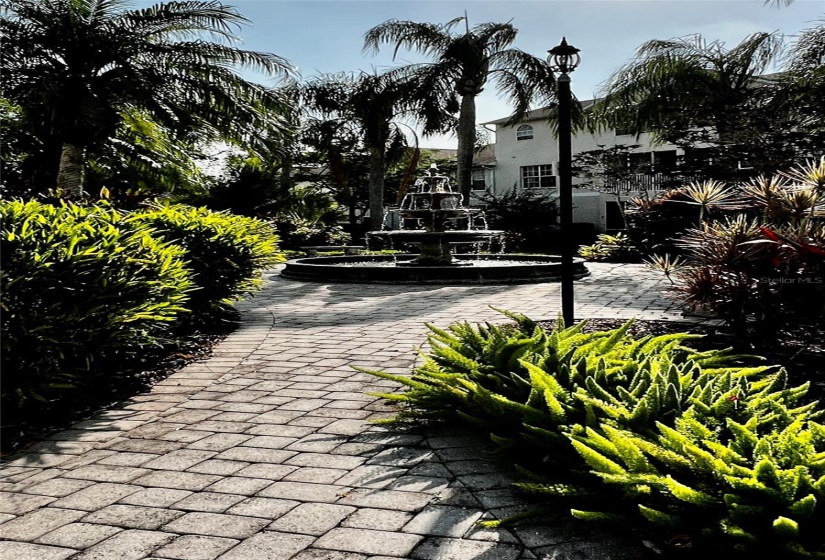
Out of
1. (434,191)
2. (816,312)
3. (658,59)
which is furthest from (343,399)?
(658,59)

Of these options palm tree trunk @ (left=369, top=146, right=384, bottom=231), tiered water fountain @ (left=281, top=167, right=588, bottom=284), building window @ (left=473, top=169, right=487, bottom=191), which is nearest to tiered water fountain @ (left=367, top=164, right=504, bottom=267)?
tiered water fountain @ (left=281, top=167, right=588, bottom=284)

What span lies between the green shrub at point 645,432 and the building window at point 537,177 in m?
35.1

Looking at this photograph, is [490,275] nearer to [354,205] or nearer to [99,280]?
[99,280]

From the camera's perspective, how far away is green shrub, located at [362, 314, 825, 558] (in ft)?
8.30

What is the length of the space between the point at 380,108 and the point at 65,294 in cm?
2130

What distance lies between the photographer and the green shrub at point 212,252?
7500 millimetres

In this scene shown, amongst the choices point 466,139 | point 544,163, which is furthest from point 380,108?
point 544,163

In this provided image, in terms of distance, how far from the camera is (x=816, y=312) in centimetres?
556

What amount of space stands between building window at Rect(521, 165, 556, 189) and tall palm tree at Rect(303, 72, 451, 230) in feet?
39.4

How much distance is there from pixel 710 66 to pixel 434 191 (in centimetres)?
1398

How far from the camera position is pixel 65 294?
4.57m

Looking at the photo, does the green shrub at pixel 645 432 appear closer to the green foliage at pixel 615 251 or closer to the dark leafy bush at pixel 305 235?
the green foliage at pixel 615 251

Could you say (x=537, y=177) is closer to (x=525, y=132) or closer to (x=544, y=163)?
(x=544, y=163)

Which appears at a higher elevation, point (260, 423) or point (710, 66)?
point (710, 66)
